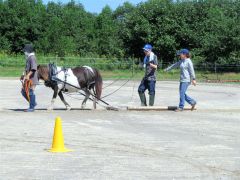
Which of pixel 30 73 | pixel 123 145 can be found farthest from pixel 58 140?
pixel 30 73

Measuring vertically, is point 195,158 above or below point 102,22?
below

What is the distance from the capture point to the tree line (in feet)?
164

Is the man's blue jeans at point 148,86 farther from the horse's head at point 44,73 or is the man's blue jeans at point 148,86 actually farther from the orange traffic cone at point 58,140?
the orange traffic cone at point 58,140

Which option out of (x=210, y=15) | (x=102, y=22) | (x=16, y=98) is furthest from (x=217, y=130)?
(x=102, y=22)

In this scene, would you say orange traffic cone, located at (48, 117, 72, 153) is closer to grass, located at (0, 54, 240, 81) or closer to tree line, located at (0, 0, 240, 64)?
grass, located at (0, 54, 240, 81)

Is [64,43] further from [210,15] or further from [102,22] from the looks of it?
[210,15]

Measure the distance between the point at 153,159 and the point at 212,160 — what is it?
96 cm

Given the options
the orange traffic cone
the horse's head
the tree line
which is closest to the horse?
the horse's head

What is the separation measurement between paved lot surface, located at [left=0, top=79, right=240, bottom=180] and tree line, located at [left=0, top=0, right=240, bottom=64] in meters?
33.1

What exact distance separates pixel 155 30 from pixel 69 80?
39.5 m

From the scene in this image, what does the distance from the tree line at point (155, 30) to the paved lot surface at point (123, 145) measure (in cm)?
3312

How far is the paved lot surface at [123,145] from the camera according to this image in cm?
860

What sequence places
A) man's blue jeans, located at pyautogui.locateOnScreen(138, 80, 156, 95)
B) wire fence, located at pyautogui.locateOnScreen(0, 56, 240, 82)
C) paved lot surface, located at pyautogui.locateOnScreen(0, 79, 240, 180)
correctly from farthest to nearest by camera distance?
1. wire fence, located at pyautogui.locateOnScreen(0, 56, 240, 82)
2. man's blue jeans, located at pyautogui.locateOnScreen(138, 80, 156, 95)
3. paved lot surface, located at pyautogui.locateOnScreen(0, 79, 240, 180)

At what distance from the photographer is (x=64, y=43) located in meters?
80.2
